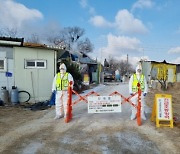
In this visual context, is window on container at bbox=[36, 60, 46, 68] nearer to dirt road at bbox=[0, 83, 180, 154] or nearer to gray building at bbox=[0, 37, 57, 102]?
gray building at bbox=[0, 37, 57, 102]

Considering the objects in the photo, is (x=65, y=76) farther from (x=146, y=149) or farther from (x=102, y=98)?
(x=146, y=149)

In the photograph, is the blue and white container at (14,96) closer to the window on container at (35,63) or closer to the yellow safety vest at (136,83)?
the window on container at (35,63)

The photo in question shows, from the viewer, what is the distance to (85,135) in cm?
691

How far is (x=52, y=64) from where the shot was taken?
13609 mm

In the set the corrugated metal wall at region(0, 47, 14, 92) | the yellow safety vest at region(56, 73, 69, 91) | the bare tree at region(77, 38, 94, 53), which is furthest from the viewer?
the bare tree at region(77, 38, 94, 53)

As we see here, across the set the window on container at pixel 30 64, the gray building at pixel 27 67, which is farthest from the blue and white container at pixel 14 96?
the window on container at pixel 30 64

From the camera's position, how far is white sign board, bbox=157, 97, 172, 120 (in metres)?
8.25

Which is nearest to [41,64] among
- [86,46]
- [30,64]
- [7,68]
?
[30,64]

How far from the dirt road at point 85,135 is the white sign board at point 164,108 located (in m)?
0.46

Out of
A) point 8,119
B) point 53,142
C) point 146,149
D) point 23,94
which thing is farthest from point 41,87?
point 146,149

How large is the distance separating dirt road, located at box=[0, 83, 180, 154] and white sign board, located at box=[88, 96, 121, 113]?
1.30ft

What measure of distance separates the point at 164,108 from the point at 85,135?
9.90 ft

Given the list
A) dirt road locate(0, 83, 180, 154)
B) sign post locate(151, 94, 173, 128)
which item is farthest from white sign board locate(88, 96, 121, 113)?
sign post locate(151, 94, 173, 128)

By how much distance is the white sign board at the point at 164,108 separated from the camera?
8255mm
